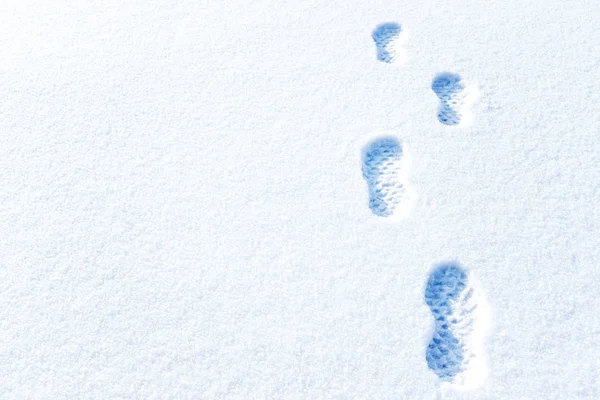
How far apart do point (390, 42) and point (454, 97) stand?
30 centimetres

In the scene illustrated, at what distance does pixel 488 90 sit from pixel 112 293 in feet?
3.64

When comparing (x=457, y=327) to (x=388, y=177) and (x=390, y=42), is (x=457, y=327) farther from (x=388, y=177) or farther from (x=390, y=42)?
(x=390, y=42)

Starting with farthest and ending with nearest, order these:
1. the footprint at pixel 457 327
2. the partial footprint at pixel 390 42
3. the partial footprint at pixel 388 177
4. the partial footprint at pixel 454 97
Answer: the partial footprint at pixel 390 42, the partial footprint at pixel 454 97, the partial footprint at pixel 388 177, the footprint at pixel 457 327

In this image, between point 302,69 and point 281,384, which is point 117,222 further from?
point 302,69

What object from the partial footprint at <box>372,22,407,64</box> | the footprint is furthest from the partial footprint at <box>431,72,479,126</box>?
the footprint

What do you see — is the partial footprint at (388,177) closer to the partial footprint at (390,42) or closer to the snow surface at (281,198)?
the snow surface at (281,198)

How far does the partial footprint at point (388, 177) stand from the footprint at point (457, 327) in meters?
0.19

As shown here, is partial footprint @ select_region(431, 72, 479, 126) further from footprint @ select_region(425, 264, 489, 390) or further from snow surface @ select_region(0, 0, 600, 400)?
footprint @ select_region(425, 264, 489, 390)

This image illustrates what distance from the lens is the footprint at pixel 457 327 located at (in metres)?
0.98

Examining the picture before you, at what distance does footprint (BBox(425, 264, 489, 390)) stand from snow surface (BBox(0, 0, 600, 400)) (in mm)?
23

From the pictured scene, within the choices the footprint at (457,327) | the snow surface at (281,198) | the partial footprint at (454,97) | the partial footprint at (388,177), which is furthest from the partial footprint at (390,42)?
the footprint at (457,327)

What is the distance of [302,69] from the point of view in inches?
58.9

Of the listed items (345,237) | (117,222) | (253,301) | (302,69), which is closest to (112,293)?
(117,222)

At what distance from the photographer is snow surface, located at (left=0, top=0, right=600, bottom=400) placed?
1.01 metres
